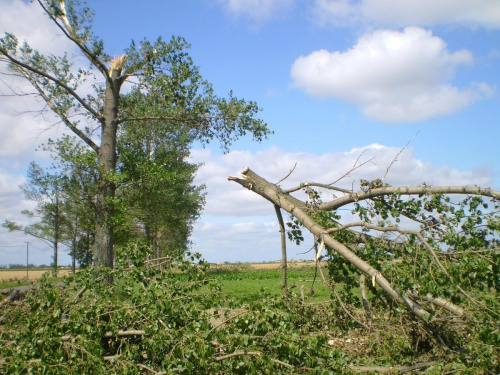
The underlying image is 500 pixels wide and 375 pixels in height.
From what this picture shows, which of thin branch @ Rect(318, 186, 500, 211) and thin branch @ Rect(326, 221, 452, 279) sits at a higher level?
thin branch @ Rect(318, 186, 500, 211)

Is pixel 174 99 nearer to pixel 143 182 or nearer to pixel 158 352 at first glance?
pixel 143 182

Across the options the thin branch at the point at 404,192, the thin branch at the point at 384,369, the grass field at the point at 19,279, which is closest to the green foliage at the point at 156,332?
the thin branch at the point at 384,369

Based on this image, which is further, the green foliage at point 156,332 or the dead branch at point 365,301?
the dead branch at point 365,301

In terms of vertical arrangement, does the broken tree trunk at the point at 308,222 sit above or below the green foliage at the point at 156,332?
above

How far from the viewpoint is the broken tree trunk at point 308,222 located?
12.9 ft

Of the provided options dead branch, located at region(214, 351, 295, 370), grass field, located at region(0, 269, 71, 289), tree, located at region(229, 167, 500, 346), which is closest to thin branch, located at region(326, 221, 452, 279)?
tree, located at region(229, 167, 500, 346)

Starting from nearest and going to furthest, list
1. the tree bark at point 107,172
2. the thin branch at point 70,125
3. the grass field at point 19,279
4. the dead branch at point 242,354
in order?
the dead branch at point 242,354 → the grass field at point 19,279 → the tree bark at point 107,172 → the thin branch at point 70,125

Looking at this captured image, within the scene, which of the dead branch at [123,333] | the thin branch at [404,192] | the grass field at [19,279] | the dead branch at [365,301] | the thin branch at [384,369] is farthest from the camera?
the grass field at [19,279]

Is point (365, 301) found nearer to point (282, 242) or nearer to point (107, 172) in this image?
point (282, 242)

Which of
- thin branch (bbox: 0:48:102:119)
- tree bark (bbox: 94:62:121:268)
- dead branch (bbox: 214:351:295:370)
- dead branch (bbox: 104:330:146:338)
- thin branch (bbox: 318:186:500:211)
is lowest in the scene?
dead branch (bbox: 214:351:295:370)

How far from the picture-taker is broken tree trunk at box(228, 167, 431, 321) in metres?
3.95

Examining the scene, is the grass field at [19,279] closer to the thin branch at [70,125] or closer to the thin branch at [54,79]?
the thin branch at [70,125]

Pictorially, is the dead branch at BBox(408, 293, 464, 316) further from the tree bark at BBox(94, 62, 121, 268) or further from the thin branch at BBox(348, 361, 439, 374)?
the tree bark at BBox(94, 62, 121, 268)

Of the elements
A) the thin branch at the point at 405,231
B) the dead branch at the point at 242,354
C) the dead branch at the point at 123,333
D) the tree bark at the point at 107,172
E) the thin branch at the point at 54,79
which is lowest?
the dead branch at the point at 242,354
